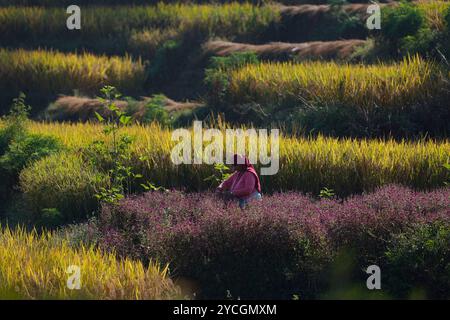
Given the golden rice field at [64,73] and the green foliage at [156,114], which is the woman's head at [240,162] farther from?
the golden rice field at [64,73]

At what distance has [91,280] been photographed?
32.4ft

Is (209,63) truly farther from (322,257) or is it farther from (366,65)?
(322,257)

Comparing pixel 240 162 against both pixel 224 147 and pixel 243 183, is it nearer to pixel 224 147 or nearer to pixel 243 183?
pixel 243 183

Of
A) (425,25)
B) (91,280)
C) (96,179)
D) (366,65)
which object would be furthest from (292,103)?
(91,280)

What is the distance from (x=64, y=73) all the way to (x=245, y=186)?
35.7 ft

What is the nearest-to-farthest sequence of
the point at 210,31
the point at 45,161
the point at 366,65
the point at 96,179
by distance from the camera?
the point at 96,179 → the point at 45,161 → the point at 366,65 → the point at 210,31

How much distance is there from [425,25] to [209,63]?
5.28 meters

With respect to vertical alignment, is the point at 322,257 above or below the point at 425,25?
below

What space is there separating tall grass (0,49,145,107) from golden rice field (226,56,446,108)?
14.1 ft

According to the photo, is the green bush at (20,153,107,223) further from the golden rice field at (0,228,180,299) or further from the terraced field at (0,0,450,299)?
the golden rice field at (0,228,180,299)

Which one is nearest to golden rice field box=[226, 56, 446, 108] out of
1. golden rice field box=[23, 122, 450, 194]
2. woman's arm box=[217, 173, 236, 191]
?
golden rice field box=[23, 122, 450, 194]

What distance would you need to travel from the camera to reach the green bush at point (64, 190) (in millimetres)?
14250

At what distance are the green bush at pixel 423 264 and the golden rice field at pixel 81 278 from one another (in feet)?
8.47

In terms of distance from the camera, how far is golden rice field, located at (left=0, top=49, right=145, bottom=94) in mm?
22547
